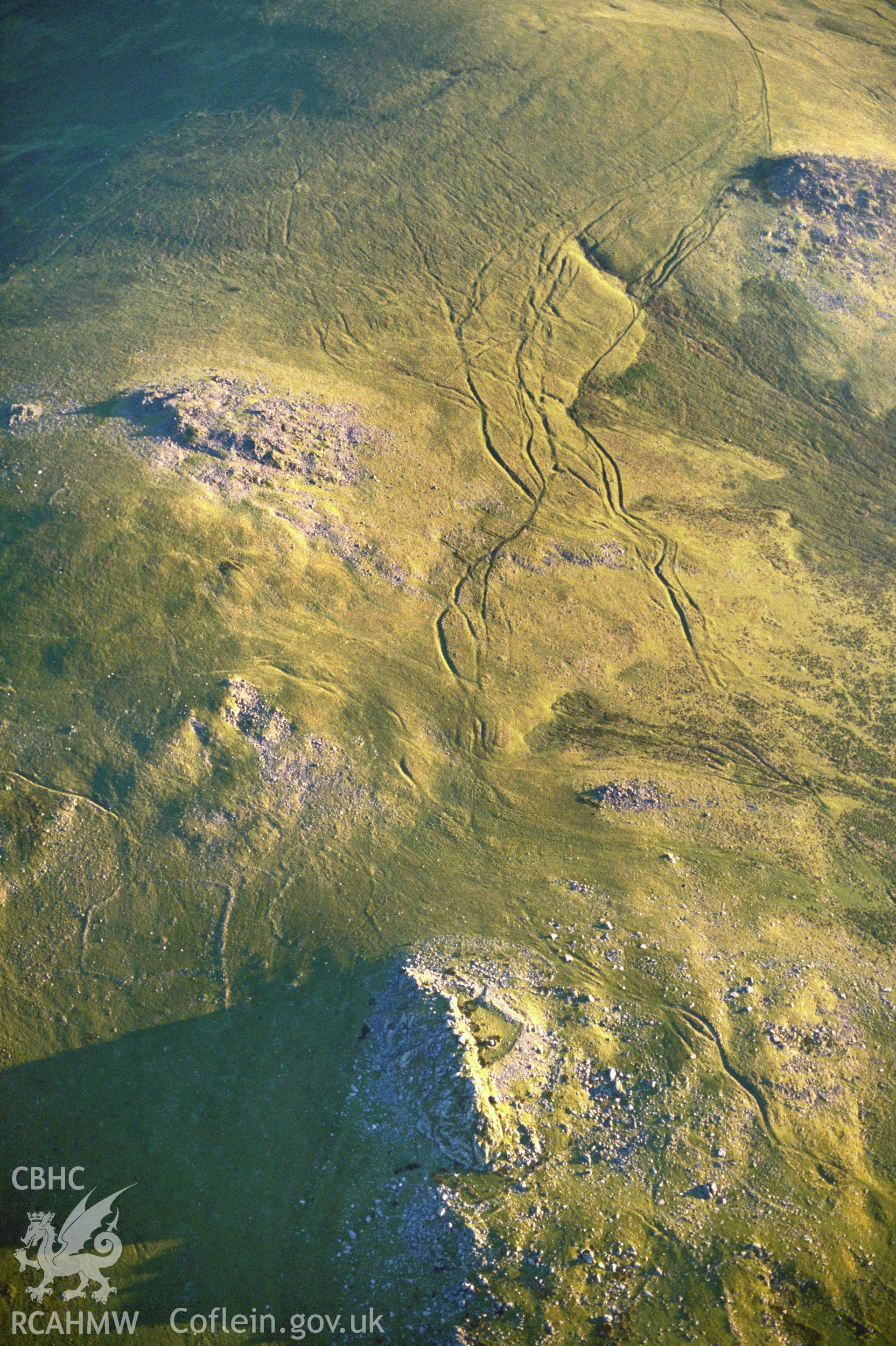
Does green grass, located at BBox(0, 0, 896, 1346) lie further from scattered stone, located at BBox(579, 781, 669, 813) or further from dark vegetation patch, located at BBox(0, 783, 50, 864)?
scattered stone, located at BBox(579, 781, 669, 813)

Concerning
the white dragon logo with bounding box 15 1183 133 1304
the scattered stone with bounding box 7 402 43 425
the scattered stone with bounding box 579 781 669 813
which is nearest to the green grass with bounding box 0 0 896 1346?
the scattered stone with bounding box 579 781 669 813

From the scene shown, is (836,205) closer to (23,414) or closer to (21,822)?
(23,414)

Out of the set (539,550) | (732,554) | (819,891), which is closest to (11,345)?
(539,550)

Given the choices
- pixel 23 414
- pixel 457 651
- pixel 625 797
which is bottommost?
pixel 625 797

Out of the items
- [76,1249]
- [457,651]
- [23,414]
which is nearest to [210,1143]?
[76,1249]

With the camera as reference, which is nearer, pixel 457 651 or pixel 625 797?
pixel 625 797

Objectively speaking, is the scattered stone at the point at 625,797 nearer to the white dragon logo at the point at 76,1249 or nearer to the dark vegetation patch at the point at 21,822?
the dark vegetation patch at the point at 21,822

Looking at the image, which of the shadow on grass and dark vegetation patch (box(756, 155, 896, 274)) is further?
dark vegetation patch (box(756, 155, 896, 274))

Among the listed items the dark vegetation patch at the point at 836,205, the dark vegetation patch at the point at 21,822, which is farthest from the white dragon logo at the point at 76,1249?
the dark vegetation patch at the point at 836,205
